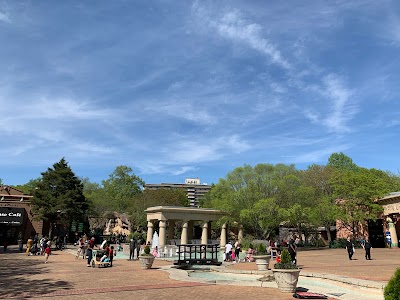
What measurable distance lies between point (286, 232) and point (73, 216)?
106 ft

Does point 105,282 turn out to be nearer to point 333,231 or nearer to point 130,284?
point 130,284

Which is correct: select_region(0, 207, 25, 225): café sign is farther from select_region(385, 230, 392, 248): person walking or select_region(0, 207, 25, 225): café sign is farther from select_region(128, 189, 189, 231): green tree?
select_region(385, 230, 392, 248): person walking

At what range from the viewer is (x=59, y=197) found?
42.8m

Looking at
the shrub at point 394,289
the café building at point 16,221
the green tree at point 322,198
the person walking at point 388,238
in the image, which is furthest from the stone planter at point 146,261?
the person walking at point 388,238

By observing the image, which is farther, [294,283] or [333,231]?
[333,231]

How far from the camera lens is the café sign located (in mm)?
40250

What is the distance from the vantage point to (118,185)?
8556cm

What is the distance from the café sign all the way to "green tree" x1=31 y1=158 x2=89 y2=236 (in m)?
1.71

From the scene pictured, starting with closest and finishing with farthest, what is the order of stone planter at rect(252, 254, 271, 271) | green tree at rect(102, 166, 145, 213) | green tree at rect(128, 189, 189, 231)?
1. stone planter at rect(252, 254, 271, 271)
2. green tree at rect(128, 189, 189, 231)
3. green tree at rect(102, 166, 145, 213)

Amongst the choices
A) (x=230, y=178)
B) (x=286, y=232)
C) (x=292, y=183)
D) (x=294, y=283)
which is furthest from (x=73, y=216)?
(x=294, y=283)

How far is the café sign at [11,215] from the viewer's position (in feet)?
132

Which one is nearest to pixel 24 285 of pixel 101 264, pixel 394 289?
pixel 101 264

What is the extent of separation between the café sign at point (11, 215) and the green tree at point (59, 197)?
171 centimetres

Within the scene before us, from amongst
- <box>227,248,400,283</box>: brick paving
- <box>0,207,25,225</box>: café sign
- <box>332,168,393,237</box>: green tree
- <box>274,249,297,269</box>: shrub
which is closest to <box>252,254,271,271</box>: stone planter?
<box>227,248,400,283</box>: brick paving
